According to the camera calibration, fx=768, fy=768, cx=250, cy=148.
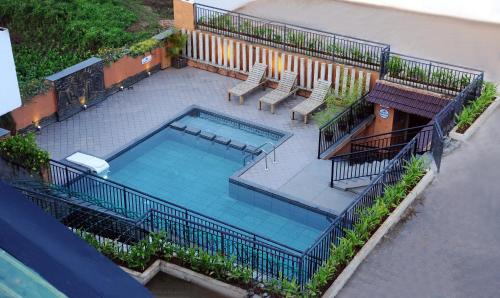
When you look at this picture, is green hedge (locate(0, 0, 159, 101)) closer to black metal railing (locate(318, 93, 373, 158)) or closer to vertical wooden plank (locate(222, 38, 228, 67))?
vertical wooden plank (locate(222, 38, 228, 67))

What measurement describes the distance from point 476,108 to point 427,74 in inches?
102

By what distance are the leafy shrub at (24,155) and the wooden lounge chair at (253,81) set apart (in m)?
6.87

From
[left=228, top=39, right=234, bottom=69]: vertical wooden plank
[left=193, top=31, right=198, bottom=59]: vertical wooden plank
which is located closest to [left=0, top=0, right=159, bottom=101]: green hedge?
[left=193, top=31, right=198, bottom=59]: vertical wooden plank

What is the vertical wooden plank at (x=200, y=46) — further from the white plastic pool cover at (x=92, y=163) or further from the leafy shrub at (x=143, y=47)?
the white plastic pool cover at (x=92, y=163)

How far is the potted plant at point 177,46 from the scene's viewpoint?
23.7m

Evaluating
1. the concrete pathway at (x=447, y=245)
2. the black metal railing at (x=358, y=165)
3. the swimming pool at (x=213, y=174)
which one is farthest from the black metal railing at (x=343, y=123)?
the concrete pathway at (x=447, y=245)

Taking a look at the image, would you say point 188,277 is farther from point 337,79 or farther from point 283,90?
point 337,79

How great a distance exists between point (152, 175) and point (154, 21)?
8399mm

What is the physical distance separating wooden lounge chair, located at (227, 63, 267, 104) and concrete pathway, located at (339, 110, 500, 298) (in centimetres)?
747

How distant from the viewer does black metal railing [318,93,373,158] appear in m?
19.4

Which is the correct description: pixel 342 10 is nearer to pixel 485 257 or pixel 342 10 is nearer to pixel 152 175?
pixel 152 175

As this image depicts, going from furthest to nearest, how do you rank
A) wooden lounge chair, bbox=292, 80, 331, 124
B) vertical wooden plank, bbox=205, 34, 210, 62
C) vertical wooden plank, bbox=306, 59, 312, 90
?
vertical wooden plank, bbox=205, 34, 210, 62, vertical wooden plank, bbox=306, 59, 312, 90, wooden lounge chair, bbox=292, 80, 331, 124

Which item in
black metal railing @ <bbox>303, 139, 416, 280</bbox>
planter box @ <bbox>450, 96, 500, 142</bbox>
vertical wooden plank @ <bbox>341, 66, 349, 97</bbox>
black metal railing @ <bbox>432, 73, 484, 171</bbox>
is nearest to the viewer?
black metal railing @ <bbox>303, 139, 416, 280</bbox>

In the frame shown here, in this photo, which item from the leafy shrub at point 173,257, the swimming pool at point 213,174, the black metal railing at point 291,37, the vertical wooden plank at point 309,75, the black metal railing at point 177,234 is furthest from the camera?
the vertical wooden plank at point 309,75
